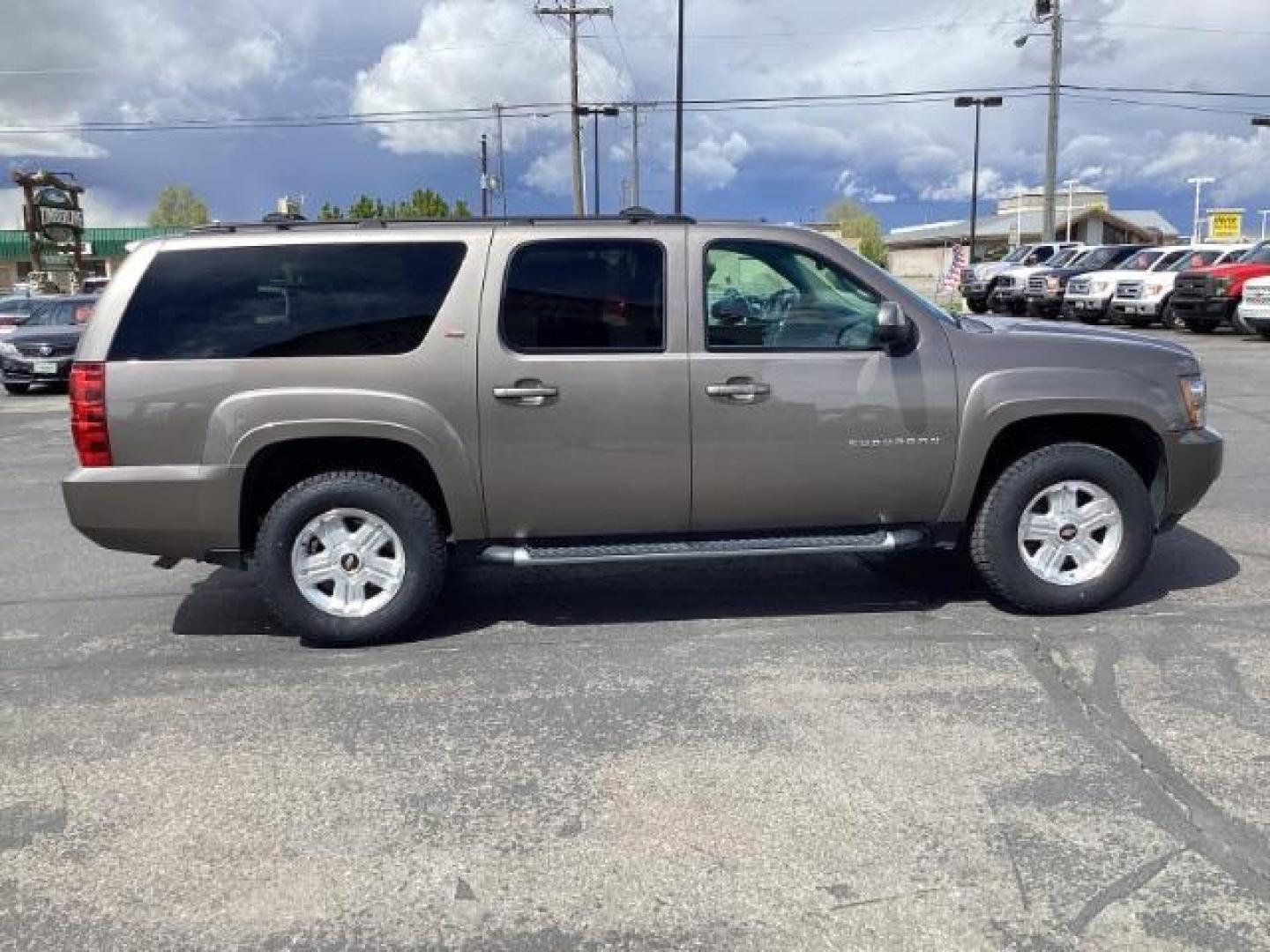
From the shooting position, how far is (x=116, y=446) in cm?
456

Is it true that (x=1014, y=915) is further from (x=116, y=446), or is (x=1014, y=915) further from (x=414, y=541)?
(x=116, y=446)

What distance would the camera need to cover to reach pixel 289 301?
4.67 m

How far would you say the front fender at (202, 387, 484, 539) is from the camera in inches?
180

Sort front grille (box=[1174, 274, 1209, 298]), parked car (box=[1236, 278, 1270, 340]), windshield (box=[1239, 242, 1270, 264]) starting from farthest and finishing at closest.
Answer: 1. windshield (box=[1239, 242, 1270, 264])
2. front grille (box=[1174, 274, 1209, 298])
3. parked car (box=[1236, 278, 1270, 340])

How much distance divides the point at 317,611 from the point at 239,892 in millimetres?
1937

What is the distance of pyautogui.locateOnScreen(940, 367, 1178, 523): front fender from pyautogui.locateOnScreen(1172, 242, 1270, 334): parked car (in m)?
18.7

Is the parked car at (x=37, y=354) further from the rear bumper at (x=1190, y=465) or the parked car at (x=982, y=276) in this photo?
the parked car at (x=982, y=276)

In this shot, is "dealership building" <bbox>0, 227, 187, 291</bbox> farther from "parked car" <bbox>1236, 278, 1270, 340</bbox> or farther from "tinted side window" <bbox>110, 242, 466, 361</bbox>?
"tinted side window" <bbox>110, 242, 466, 361</bbox>

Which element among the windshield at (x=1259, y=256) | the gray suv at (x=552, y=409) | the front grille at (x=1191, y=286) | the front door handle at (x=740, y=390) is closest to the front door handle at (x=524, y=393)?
the gray suv at (x=552, y=409)

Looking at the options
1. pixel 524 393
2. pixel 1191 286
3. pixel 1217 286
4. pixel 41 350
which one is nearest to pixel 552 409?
pixel 524 393

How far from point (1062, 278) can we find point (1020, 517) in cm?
2504

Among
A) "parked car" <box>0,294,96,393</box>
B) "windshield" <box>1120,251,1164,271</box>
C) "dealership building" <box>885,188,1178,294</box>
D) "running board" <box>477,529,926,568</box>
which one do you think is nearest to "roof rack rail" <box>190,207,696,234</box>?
"running board" <box>477,529,926,568</box>

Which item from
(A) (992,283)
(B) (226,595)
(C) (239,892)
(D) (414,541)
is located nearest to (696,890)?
(C) (239,892)

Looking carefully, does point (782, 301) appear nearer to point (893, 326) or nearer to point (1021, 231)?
point (893, 326)
